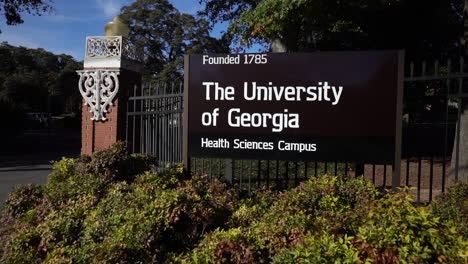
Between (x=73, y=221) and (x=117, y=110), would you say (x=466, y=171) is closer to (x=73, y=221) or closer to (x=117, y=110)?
(x=117, y=110)

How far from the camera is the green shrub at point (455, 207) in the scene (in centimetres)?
296

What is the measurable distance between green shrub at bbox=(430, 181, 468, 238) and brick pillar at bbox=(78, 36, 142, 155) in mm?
4096

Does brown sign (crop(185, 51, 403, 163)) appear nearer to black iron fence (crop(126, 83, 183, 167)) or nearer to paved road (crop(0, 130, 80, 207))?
black iron fence (crop(126, 83, 183, 167))

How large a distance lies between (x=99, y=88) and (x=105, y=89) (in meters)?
0.10

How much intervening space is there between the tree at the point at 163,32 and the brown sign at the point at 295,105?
34.9 meters

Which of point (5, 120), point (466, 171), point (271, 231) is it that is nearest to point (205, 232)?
point (271, 231)

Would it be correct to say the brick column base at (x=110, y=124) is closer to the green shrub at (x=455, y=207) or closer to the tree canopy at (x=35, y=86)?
the green shrub at (x=455, y=207)

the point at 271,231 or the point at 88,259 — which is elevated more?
the point at 271,231

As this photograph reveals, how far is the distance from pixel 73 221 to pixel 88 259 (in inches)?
29.5

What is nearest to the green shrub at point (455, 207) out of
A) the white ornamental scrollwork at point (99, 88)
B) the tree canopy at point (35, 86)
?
the white ornamental scrollwork at point (99, 88)

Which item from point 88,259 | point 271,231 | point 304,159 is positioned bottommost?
point 88,259

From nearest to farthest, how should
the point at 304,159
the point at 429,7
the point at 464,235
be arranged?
the point at 464,235
the point at 304,159
the point at 429,7

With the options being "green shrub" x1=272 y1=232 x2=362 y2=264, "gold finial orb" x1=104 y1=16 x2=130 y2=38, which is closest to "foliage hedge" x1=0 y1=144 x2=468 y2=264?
"green shrub" x1=272 y1=232 x2=362 y2=264

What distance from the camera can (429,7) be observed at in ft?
44.5
